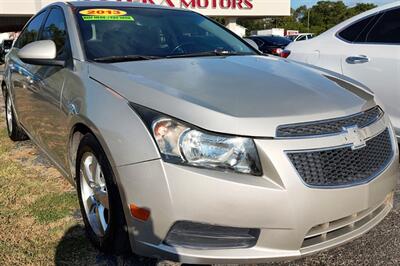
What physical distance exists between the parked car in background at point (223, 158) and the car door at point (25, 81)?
1.18 metres

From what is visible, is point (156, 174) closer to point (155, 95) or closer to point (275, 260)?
point (155, 95)

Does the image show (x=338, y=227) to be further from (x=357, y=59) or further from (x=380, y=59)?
(x=357, y=59)

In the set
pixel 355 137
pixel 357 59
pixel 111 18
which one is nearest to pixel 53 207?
pixel 111 18

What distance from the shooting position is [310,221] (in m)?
2.19

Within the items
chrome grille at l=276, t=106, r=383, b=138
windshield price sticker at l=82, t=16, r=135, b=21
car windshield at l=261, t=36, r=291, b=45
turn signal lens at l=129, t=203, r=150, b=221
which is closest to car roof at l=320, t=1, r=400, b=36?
windshield price sticker at l=82, t=16, r=135, b=21

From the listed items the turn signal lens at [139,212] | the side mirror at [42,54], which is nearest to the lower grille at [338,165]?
the turn signal lens at [139,212]

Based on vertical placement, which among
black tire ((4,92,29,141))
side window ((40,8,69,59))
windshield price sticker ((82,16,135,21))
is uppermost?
windshield price sticker ((82,16,135,21))

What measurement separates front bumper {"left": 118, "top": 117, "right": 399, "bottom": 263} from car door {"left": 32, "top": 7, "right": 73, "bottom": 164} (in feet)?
3.87

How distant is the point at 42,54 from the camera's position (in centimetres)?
321

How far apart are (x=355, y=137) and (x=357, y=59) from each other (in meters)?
2.47

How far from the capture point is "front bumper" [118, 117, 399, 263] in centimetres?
214

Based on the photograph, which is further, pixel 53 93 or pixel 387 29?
pixel 387 29

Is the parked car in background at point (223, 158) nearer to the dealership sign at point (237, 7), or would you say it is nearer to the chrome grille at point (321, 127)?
the chrome grille at point (321, 127)

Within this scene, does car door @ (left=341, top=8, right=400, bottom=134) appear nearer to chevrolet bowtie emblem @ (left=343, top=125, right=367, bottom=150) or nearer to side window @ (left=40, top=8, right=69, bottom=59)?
chevrolet bowtie emblem @ (left=343, top=125, right=367, bottom=150)
